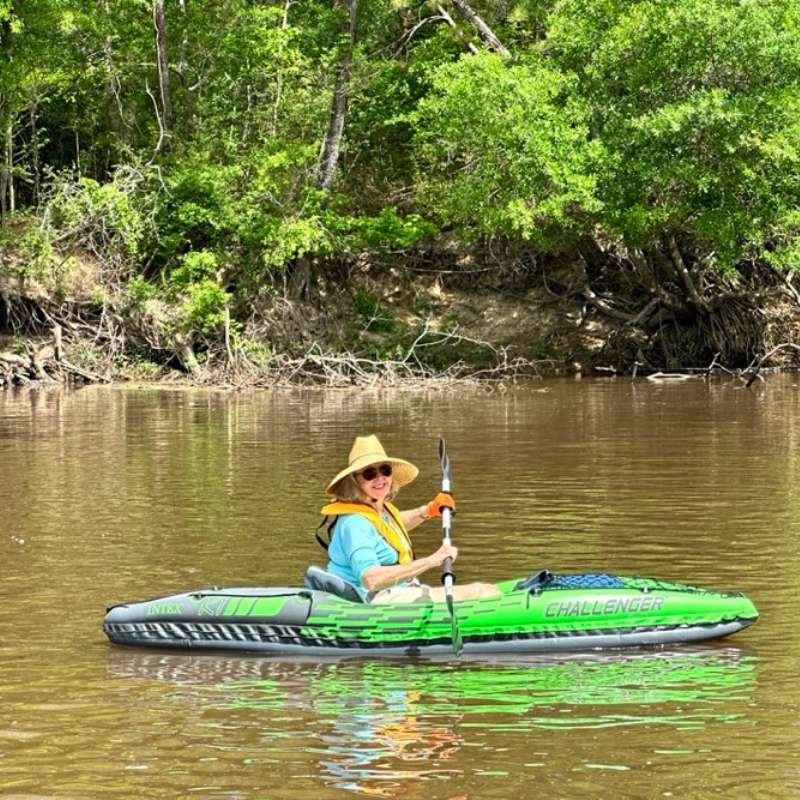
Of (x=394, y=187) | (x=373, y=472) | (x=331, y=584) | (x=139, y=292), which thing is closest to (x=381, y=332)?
(x=394, y=187)

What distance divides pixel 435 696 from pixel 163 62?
26.7 m

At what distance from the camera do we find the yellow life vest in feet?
28.6

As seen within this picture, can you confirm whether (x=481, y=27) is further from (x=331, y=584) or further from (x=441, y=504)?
(x=331, y=584)

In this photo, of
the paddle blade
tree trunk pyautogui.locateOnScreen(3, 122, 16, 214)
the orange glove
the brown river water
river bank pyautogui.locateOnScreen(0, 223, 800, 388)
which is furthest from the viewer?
tree trunk pyautogui.locateOnScreen(3, 122, 16, 214)

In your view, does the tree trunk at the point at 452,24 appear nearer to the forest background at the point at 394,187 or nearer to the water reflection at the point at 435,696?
the forest background at the point at 394,187

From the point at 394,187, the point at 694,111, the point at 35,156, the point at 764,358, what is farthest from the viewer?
the point at 394,187

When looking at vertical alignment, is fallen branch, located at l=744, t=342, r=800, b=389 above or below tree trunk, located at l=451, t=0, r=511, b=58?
below

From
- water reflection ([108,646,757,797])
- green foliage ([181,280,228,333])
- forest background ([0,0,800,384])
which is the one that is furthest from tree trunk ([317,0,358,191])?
water reflection ([108,646,757,797])

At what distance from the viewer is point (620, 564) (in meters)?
11.1

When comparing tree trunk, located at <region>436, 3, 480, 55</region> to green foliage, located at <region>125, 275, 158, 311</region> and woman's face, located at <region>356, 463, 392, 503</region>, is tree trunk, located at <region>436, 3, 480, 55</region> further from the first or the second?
woman's face, located at <region>356, 463, 392, 503</region>

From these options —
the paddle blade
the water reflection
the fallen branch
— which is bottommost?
the water reflection

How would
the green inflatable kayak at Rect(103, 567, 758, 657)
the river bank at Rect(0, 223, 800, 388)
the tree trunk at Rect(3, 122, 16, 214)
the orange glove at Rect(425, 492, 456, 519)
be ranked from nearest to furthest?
the green inflatable kayak at Rect(103, 567, 758, 657) → the orange glove at Rect(425, 492, 456, 519) → the river bank at Rect(0, 223, 800, 388) → the tree trunk at Rect(3, 122, 16, 214)

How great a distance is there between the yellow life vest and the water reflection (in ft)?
2.21

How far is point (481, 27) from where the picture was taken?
3197cm
